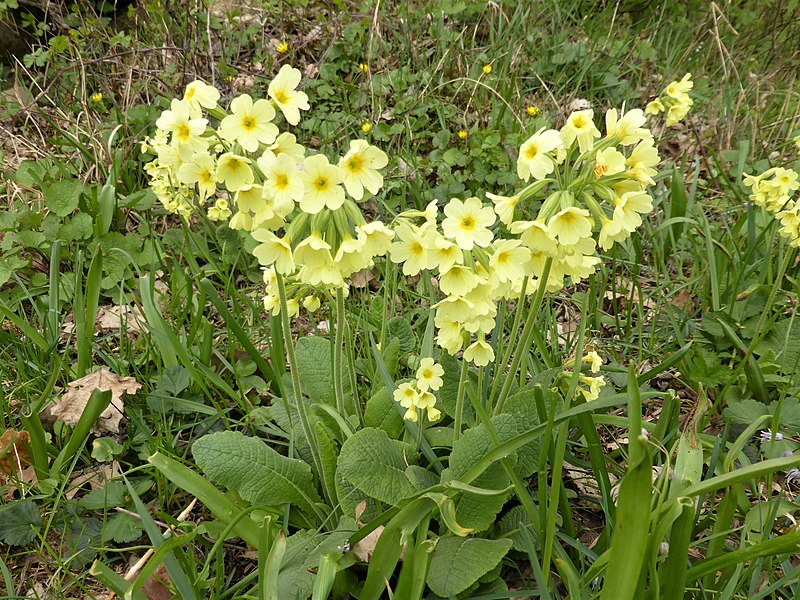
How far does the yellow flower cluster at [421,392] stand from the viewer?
1.95 m

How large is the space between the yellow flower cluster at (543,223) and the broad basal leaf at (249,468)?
0.76m

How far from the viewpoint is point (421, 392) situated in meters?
1.98

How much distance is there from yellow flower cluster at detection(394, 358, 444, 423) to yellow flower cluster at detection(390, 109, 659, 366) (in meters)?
0.42

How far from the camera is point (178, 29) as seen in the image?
15.5 ft

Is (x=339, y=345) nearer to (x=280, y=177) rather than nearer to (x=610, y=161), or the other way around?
(x=280, y=177)

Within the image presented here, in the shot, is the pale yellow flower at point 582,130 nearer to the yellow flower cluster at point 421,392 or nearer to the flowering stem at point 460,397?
the flowering stem at point 460,397

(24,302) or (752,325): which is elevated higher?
(752,325)

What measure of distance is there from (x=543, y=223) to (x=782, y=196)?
1717 millimetres

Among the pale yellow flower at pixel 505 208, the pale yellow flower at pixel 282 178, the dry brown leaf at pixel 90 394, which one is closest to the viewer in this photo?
the pale yellow flower at pixel 282 178

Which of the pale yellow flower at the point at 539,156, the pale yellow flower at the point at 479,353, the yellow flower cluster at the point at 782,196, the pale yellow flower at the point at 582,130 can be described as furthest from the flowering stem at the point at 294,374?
the yellow flower cluster at the point at 782,196

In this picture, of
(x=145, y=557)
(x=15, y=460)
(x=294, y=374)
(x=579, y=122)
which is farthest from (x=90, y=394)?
(x=579, y=122)

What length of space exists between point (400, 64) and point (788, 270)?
109 inches

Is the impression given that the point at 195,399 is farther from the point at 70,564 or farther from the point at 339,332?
the point at 339,332

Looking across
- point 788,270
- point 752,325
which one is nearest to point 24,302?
point 752,325
